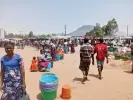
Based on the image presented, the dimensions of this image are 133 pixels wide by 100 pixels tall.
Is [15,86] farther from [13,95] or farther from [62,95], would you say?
[62,95]

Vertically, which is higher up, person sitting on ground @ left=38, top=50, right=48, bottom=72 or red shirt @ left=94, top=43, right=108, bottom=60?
red shirt @ left=94, top=43, right=108, bottom=60

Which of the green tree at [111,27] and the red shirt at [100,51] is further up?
the green tree at [111,27]

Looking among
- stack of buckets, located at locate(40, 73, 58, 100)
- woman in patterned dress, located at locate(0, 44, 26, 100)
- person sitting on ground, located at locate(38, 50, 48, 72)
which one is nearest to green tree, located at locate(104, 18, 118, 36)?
person sitting on ground, located at locate(38, 50, 48, 72)

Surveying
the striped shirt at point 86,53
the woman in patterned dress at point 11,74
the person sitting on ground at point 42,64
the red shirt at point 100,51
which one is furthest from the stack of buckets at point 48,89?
the person sitting on ground at point 42,64

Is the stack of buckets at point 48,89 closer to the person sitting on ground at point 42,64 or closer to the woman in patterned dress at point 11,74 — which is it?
the woman in patterned dress at point 11,74

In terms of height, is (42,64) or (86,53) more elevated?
(86,53)

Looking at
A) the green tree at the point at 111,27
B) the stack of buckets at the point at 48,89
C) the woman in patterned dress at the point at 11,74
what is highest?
the green tree at the point at 111,27

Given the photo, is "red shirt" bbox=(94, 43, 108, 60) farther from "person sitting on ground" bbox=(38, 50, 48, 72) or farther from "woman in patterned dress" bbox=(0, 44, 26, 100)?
"woman in patterned dress" bbox=(0, 44, 26, 100)

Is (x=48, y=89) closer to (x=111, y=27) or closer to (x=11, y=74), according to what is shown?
(x=11, y=74)

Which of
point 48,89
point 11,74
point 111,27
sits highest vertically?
point 111,27

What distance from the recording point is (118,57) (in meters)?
20.7

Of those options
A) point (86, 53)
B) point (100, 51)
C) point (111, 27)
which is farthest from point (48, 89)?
point (111, 27)

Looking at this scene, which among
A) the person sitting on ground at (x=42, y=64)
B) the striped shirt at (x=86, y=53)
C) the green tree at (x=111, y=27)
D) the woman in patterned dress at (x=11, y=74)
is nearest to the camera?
the woman in patterned dress at (x=11, y=74)

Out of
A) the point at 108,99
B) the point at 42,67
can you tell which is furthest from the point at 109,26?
the point at 108,99
